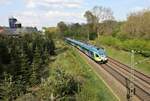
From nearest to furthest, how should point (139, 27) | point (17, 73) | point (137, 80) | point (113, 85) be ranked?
point (113, 85), point (137, 80), point (17, 73), point (139, 27)

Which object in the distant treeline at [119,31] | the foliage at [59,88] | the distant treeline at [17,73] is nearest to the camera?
the foliage at [59,88]

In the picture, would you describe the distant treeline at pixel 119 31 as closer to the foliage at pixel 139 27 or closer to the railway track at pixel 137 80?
the foliage at pixel 139 27

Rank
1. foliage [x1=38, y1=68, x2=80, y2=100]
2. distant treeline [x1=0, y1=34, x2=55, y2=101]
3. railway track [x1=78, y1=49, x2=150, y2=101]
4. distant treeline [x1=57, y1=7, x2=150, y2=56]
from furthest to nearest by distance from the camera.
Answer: distant treeline [x1=57, y1=7, x2=150, y2=56] < distant treeline [x1=0, y1=34, x2=55, y2=101] < railway track [x1=78, y1=49, x2=150, y2=101] < foliage [x1=38, y1=68, x2=80, y2=100]

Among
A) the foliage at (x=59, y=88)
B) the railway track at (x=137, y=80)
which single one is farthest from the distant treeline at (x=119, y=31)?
the foliage at (x=59, y=88)

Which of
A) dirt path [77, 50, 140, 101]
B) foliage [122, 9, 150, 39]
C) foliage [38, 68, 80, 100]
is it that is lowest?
dirt path [77, 50, 140, 101]

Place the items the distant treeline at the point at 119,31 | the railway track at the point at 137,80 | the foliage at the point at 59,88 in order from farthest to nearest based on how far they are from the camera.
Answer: the distant treeline at the point at 119,31, the railway track at the point at 137,80, the foliage at the point at 59,88

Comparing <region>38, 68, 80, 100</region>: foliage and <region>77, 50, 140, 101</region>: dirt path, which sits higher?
<region>38, 68, 80, 100</region>: foliage

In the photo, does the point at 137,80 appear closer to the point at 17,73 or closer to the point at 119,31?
the point at 17,73

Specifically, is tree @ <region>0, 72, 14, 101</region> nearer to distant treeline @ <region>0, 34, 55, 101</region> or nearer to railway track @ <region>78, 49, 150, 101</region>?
distant treeline @ <region>0, 34, 55, 101</region>

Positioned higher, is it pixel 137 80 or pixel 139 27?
pixel 139 27

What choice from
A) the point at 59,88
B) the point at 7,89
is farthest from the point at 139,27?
the point at 7,89

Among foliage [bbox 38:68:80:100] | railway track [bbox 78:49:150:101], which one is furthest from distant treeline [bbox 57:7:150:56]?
foliage [bbox 38:68:80:100]

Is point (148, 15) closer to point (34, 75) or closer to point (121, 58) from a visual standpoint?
point (121, 58)

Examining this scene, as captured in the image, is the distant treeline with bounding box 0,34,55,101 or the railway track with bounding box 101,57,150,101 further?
the distant treeline with bounding box 0,34,55,101
